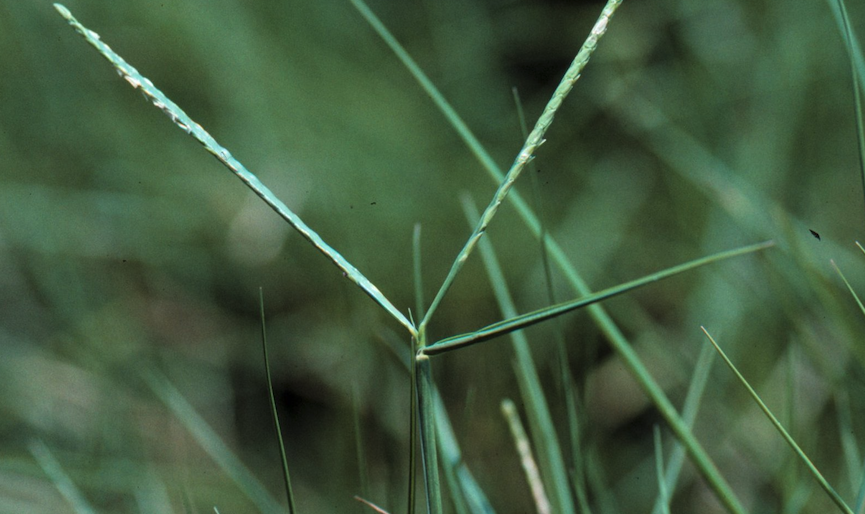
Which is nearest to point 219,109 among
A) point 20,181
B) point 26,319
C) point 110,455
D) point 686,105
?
point 20,181

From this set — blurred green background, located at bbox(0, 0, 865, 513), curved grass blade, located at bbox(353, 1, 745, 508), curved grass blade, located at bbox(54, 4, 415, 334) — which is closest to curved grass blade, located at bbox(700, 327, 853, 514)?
curved grass blade, located at bbox(353, 1, 745, 508)

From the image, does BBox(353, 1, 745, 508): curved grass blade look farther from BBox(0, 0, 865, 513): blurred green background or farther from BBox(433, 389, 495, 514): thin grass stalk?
BBox(0, 0, 865, 513): blurred green background

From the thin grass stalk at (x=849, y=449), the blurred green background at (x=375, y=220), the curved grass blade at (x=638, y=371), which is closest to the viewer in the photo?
the curved grass blade at (x=638, y=371)

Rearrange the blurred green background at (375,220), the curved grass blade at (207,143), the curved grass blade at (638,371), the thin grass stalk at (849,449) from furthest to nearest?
the blurred green background at (375,220) < the thin grass stalk at (849,449) < the curved grass blade at (638,371) < the curved grass blade at (207,143)

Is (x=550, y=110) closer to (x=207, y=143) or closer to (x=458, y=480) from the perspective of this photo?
(x=207, y=143)

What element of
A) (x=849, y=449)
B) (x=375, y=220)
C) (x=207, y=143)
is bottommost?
(x=849, y=449)

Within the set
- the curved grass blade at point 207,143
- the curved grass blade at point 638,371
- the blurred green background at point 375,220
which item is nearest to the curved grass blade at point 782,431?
the curved grass blade at point 638,371

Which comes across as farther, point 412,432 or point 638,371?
point 638,371

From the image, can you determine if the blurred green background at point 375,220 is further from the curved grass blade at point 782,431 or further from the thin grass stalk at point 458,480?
the curved grass blade at point 782,431

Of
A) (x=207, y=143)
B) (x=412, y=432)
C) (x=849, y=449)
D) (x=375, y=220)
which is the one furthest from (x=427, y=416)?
(x=375, y=220)
